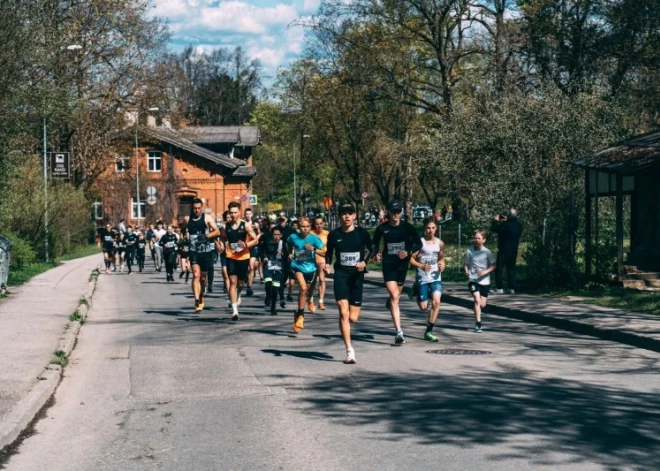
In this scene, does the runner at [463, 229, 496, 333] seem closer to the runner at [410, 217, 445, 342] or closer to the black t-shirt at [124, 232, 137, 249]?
the runner at [410, 217, 445, 342]

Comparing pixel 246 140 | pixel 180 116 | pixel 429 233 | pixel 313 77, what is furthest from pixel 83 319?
Answer: pixel 246 140

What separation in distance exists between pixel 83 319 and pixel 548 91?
18973 mm

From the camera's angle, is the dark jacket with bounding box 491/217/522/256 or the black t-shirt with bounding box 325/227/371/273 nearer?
the black t-shirt with bounding box 325/227/371/273

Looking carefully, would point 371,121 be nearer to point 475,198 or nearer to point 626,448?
point 475,198

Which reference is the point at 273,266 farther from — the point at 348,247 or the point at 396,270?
the point at 348,247

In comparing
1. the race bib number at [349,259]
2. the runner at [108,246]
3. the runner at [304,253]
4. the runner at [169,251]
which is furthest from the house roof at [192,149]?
the race bib number at [349,259]

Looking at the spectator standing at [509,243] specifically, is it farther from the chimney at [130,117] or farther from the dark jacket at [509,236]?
the chimney at [130,117]

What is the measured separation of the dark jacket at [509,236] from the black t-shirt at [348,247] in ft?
33.1

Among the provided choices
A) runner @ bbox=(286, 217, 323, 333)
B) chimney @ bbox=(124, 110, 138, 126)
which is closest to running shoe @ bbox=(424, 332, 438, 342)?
runner @ bbox=(286, 217, 323, 333)

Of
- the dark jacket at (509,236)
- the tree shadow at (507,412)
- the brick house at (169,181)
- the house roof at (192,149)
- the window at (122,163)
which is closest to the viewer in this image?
the tree shadow at (507,412)

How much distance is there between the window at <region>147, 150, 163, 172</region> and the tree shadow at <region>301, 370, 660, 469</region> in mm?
69501

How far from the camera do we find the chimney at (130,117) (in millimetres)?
55847

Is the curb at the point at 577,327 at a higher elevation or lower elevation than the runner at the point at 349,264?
lower

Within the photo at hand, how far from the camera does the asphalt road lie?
7.73 meters
